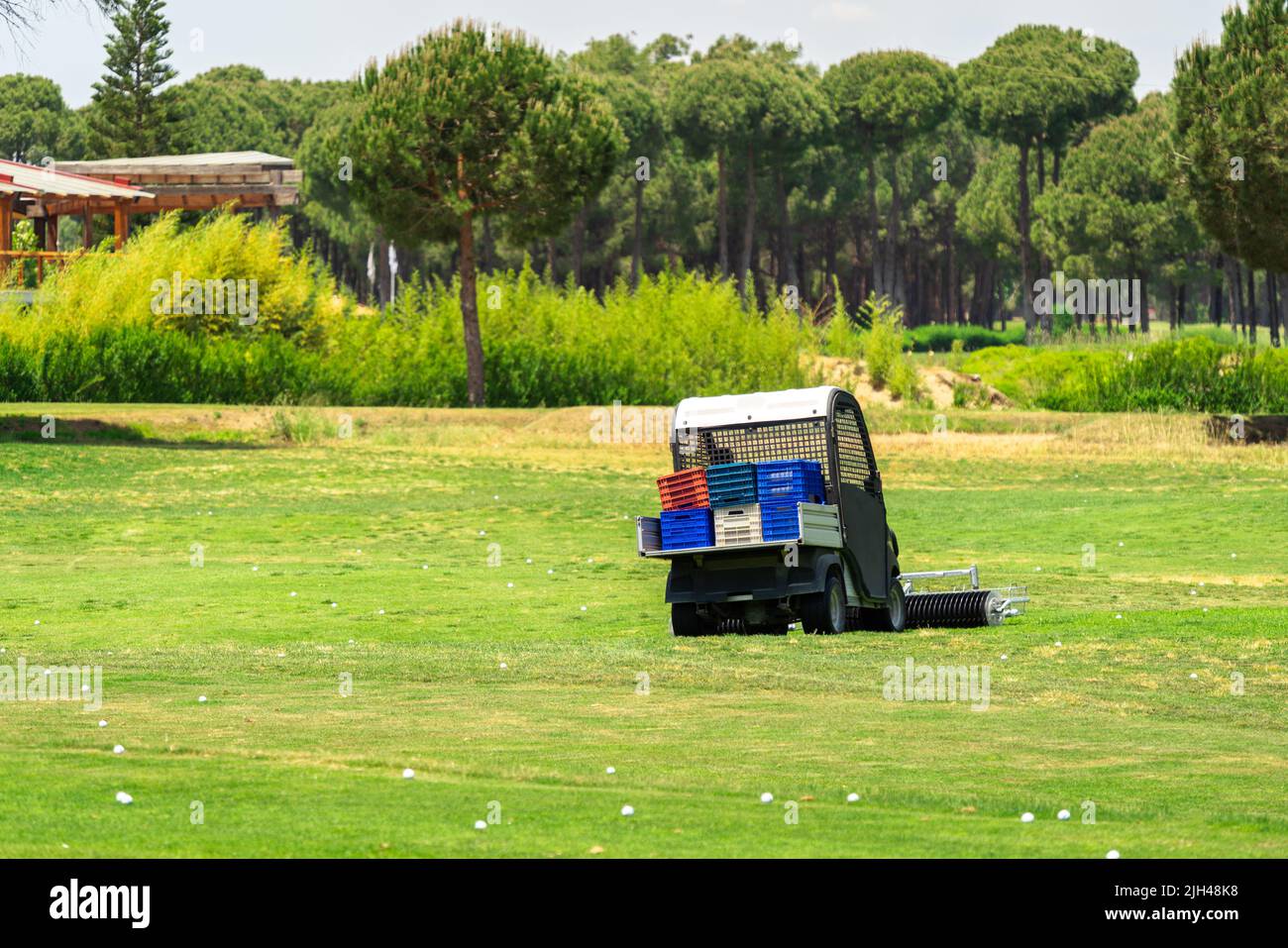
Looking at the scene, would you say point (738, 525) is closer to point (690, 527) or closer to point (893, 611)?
point (690, 527)

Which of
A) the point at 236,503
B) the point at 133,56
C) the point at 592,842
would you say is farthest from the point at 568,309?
Result: the point at 592,842

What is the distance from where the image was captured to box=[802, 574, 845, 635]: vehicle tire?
17141 millimetres

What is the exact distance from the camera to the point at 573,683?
46.3 feet

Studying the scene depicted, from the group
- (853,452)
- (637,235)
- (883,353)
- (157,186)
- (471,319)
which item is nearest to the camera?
(853,452)

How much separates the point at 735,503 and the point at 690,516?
1.40 ft

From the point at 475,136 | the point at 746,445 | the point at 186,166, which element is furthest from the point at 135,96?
the point at 746,445

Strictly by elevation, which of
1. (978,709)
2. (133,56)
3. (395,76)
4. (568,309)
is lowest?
(978,709)

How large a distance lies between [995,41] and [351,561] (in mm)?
86654

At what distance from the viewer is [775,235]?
112000 millimetres

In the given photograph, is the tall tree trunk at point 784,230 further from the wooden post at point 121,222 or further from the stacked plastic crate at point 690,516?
the stacked plastic crate at point 690,516

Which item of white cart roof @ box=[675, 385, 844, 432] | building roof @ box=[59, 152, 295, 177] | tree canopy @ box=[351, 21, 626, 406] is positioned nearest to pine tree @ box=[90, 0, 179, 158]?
building roof @ box=[59, 152, 295, 177]

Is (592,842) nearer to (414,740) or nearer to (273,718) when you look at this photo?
(414,740)

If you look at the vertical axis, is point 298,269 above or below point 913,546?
above

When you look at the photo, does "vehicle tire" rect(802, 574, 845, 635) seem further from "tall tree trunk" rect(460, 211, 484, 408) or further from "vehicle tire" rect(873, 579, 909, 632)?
"tall tree trunk" rect(460, 211, 484, 408)
